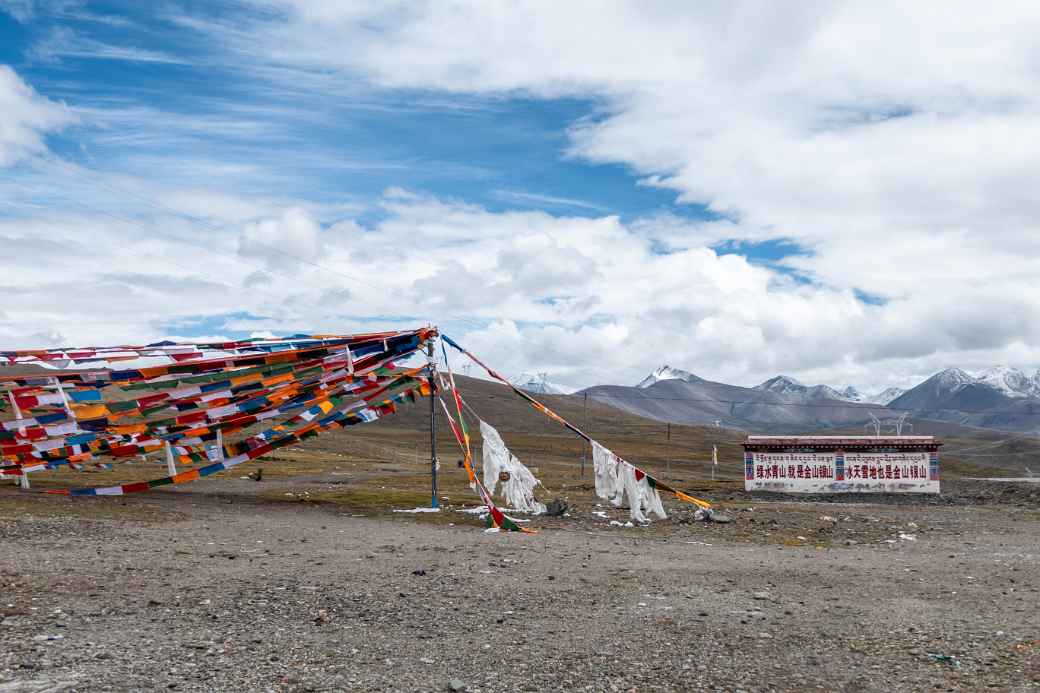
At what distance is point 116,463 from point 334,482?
544 inches

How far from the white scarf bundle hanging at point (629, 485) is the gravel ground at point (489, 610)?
2454 millimetres

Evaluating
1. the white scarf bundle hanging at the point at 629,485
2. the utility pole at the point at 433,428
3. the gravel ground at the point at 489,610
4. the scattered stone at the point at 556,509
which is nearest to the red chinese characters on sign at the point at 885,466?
the gravel ground at the point at 489,610

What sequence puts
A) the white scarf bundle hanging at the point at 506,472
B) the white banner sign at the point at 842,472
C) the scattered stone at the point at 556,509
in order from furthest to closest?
the white banner sign at the point at 842,472 → the scattered stone at the point at 556,509 → the white scarf bundle hanging at the point at 506,472

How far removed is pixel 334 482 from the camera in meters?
33.9

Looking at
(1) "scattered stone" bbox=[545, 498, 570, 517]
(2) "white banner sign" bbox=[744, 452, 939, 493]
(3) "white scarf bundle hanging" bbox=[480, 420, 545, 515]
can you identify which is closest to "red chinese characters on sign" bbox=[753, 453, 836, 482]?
(2) "white banner sign" bbox=[744, 452, 939, 493]

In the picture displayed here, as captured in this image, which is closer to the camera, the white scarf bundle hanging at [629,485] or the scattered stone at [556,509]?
the white scarf bundle hanging at [629,485]

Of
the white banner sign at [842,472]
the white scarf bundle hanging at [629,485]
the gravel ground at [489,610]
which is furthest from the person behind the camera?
the white banner sign at [842,472]

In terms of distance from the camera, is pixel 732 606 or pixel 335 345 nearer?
pixel 732 606

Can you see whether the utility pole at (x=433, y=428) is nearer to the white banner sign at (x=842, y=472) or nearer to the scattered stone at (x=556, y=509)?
the scattered stone at (x=556, y=509)

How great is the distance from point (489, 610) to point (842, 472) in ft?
103

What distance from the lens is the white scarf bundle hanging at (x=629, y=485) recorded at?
21.5 meters

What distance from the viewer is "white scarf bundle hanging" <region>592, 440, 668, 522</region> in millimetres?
21547

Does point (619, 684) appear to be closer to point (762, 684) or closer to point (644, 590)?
point (762, 684)

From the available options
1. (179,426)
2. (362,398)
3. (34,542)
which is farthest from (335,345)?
(34,542)
